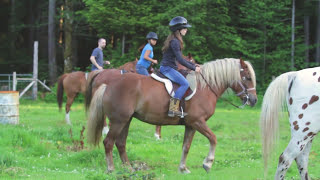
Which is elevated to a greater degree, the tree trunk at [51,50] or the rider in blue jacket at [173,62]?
the rider in blue jacket at [173,62]

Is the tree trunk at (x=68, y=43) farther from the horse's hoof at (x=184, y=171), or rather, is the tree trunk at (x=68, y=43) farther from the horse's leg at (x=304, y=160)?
the horse's leg at (x=304, y=160)

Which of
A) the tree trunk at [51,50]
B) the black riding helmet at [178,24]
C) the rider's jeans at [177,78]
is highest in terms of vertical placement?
the black riding helmet at [178,24]

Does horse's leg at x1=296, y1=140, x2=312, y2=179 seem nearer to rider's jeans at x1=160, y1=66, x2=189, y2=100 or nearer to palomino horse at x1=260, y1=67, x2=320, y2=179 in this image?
palomino horse at x1=260, y1=67, x2=320, y2=179

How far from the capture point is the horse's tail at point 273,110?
21.2 feet

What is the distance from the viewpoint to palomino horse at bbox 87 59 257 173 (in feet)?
24.7

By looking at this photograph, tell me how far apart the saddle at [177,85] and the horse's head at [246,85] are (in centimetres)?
93

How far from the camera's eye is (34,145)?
371 inches

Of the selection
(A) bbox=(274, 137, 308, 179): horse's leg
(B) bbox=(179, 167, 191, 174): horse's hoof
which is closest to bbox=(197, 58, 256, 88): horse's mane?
(B) bbox=(179, 167, 191, 174): horse's hoof

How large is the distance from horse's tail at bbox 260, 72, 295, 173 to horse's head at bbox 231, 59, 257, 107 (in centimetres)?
154

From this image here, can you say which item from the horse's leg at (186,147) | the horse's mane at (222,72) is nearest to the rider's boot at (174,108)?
the horse's leg at (186,147)

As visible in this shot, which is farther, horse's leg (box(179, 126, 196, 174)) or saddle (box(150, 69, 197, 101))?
horse's leg (box(179, 126, 196, 174))

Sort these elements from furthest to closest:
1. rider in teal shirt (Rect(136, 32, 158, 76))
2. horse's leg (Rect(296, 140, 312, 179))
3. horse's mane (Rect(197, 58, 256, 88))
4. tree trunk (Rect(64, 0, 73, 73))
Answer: tree trunk (Rect(64, 0, 73, 73))
rider in teal shirt (Rect(136, 32, 158, 76))
horse's mane (Rect(197, 58, 256, 88))
horse's leg (Rect(296, 140, 312, 179))

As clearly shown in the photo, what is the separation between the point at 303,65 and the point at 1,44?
23.0m

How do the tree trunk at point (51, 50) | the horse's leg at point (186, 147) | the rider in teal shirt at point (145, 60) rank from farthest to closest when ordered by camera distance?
the tree trunk at point (51, 50)
the rider in teal shirt at point (145, 60)
the horse's leg at point (186, 147)
